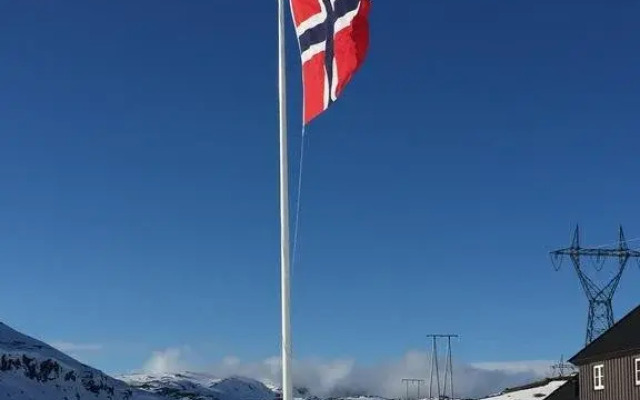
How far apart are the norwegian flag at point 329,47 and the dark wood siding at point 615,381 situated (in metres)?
35.3

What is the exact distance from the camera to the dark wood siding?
47.9 meters

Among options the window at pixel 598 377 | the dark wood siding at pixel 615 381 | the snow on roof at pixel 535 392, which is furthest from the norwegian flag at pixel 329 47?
the snow on roof at pixel 535 392

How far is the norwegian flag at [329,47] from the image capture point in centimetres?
1669

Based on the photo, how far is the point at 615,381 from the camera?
49594mm

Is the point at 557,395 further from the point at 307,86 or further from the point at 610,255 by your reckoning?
the point at 307,86

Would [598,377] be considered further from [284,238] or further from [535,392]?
[284,238]

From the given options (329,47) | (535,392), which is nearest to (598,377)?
(535,392)

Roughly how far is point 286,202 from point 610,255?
239 ft

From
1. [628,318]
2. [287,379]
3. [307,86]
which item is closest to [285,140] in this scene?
[307,86]

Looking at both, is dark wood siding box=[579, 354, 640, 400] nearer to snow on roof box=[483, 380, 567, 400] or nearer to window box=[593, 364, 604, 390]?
window box=[593, 364, 604, 390]

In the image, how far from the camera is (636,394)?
4719cm

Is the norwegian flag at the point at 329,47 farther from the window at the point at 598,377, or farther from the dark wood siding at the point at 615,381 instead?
the window at the point at 598,377

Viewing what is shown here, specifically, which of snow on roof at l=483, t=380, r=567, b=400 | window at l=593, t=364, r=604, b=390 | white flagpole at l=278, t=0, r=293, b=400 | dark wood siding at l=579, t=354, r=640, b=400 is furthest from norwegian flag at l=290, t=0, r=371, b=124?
snow on roof at l=483, t=380, r=567, b=400

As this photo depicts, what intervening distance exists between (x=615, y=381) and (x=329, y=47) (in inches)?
1484
